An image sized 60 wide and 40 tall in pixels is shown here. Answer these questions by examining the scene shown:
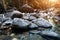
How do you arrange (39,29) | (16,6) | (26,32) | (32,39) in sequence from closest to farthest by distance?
(32,39) < (26,32) < (39,29) < (16,6)

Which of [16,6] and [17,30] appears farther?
[16,6]

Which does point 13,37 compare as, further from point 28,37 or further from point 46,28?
point 46,28

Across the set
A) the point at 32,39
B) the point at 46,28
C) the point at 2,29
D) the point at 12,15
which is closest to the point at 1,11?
the point at 12,15

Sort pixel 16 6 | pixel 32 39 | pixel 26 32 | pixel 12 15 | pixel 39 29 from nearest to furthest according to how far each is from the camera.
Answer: pixel 32 39, pixel 26 32, pixel 39 29, pixel 12 15, pixel 16 6

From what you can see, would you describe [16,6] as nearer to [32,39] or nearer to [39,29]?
[39,29]

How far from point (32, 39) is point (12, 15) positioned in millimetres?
3092

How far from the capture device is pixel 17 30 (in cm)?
594

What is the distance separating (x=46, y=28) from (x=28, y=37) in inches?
49.7

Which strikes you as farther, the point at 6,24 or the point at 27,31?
the point at 6,24

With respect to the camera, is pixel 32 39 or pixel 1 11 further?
pixel 1 11

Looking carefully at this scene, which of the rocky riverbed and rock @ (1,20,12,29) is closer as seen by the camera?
the rocky riverbed

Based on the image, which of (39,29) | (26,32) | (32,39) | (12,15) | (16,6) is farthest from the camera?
(16,6)

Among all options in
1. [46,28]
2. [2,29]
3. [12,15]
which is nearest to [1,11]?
[12,15]

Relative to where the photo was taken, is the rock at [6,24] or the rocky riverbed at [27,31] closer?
the rocky riverbed at [27,31]
